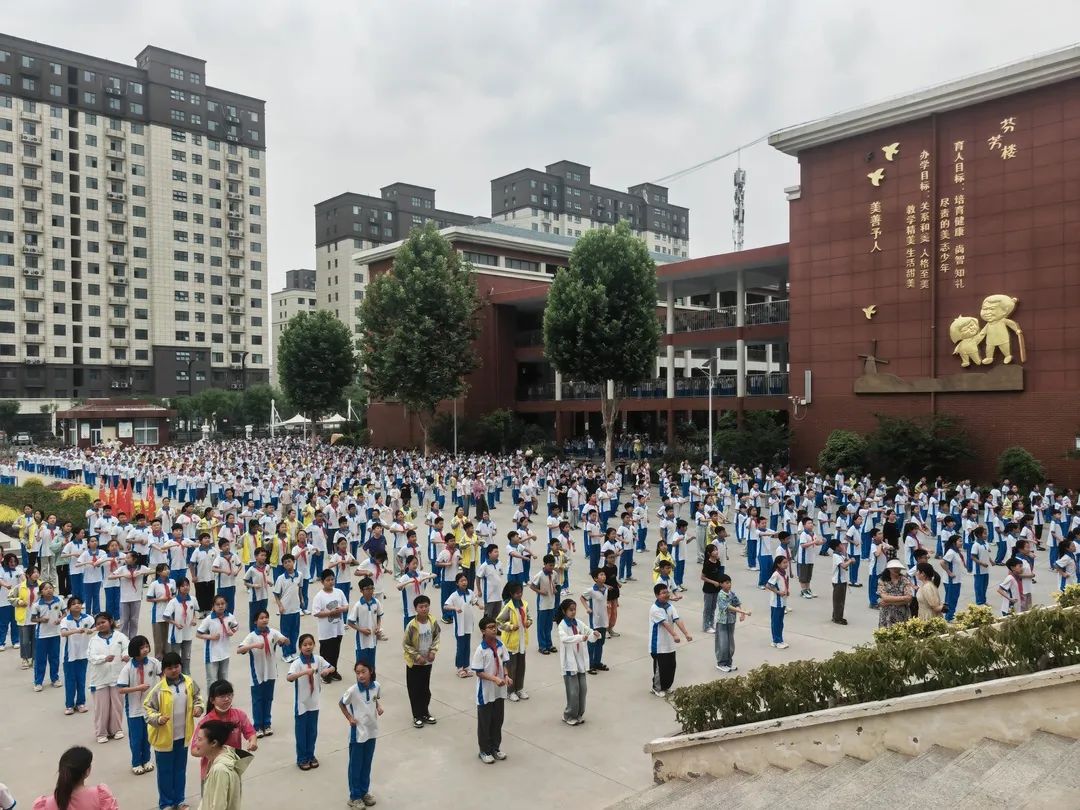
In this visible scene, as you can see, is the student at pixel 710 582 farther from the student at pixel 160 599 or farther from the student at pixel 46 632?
the student at pixel 46 632

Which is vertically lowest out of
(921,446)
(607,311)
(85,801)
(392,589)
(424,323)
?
(392,589)

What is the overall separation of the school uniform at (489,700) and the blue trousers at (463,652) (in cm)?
243

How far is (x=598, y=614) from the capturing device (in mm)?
10703

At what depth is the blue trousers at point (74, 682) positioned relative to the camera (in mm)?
9047

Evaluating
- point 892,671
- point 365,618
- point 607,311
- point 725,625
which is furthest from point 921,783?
point 607,311

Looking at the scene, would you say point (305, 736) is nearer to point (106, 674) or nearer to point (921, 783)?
point (106, 674)

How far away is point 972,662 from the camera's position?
6328mm

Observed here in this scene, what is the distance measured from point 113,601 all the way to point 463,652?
19.6 feet

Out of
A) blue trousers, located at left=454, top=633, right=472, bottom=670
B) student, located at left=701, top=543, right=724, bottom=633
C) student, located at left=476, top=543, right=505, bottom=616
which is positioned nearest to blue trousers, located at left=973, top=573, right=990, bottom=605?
student, located at left=701, top=543, right=724, bottom=633

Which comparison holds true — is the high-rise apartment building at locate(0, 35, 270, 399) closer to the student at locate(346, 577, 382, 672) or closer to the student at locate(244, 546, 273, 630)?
the student at locate(244, 546, 273, 630)

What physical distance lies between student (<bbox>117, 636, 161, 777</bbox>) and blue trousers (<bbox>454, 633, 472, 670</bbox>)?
12.2 ft

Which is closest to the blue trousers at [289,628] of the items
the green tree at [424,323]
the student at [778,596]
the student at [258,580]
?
the student at [258,580]

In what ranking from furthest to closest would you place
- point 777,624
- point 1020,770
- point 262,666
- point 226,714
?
point 777,624, point 262,666, point 226,714, point 1020,770

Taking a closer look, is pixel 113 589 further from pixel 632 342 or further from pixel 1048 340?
pixel 1048 340
